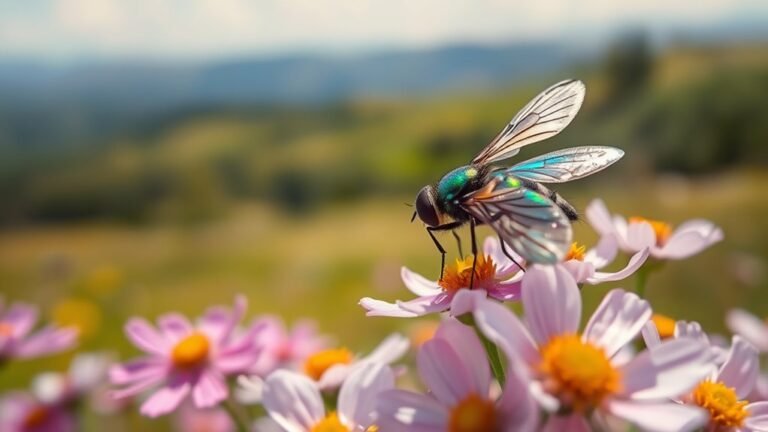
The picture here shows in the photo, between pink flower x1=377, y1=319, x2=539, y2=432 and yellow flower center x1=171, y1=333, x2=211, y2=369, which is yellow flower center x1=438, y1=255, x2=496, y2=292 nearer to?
pink flower x1=377, y1=319, x2=539, y2=432

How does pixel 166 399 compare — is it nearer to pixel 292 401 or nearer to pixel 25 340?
pixel 292 401

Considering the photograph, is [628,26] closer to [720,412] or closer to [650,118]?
[650,118]

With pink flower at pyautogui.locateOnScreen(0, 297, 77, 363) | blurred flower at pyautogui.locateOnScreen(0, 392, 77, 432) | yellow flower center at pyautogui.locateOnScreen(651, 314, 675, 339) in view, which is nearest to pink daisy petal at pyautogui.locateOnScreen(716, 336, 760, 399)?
yellow flower center at pyautogui.locateOnScreen(651, 314, 675, 339)

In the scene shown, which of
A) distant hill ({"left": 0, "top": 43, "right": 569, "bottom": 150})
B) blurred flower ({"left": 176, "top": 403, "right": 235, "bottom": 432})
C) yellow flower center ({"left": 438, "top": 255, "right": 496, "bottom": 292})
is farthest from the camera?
distant hill ({"left": 0, "top": 43, "right": 569, "bottom": 150})

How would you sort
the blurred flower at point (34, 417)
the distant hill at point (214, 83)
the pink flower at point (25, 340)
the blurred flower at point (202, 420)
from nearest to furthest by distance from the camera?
1. the pink flower at point (25, 340)
2. the blurred flower at point (34, 417)
3. the blurred flower at point (202, 420)
4. the distant hill at point (214, 83)

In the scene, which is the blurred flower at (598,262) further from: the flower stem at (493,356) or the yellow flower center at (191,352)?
the yellow flower center at (191,352)

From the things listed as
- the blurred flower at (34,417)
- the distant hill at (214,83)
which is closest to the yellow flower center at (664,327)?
the blurred flower at (34,417)
